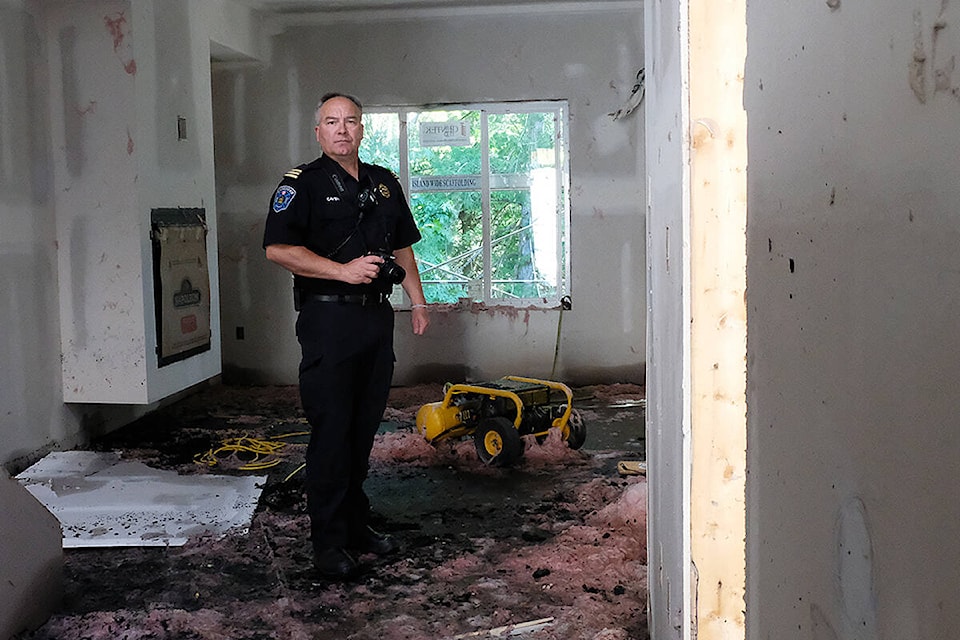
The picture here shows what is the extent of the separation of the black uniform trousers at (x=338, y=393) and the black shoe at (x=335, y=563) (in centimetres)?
3

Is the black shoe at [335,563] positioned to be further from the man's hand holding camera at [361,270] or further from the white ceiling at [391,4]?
the white ceiling at [391,4]

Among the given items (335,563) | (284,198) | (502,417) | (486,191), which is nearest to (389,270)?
(284,198)

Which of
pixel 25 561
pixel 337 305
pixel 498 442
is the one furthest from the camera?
pixel 498 442

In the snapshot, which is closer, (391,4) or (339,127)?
(339,127)

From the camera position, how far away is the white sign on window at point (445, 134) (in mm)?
6469

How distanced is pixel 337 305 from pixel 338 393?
0.92 feet

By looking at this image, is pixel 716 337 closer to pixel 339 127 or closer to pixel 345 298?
pixel 345 298

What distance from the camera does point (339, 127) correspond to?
295cm

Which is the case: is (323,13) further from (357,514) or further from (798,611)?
(798,611)

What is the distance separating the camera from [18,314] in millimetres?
4270

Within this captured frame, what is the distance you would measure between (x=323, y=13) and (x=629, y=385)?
135 inches

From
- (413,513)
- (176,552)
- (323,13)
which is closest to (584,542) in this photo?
(413,513)

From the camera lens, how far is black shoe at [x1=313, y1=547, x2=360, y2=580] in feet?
9.61

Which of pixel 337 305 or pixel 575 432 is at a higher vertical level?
pixel 337 305
